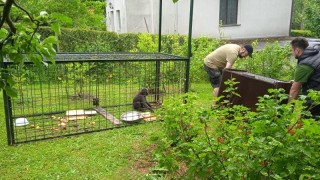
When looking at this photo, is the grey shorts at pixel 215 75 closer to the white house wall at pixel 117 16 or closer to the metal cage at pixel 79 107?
the metal cage at pixel 79 107

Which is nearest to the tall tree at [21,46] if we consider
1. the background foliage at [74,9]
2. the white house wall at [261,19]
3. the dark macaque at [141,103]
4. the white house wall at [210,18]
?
the dark macaque at [141,103]

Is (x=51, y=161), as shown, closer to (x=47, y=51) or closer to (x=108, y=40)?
(x=47, y=51)

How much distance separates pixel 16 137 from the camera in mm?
4598

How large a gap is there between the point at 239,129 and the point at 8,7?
1725 mm

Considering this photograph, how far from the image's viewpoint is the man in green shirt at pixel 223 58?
5711mm

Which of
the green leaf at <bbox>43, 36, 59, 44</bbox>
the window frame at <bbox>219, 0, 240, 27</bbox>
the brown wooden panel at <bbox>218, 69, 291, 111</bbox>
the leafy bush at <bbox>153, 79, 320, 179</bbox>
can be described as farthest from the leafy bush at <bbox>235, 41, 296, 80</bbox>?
the window frame at <bbox>219, 0, 240, 27</bbox>

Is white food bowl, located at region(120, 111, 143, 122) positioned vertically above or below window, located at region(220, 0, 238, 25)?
below

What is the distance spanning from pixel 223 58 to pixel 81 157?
138 inches

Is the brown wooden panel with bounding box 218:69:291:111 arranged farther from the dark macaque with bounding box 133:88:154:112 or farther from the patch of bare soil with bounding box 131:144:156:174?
the dark macaque with bounding box 133:88:154:112

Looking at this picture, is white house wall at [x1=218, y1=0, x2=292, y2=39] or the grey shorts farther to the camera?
white house wall at [x1=218, y1=0, x2=292, y2=39]

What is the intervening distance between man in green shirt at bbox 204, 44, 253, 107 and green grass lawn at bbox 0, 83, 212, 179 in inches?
84.9

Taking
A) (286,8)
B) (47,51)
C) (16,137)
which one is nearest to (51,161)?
(16,137)

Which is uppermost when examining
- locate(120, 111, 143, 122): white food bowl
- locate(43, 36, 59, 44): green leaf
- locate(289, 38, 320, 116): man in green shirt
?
locate(43, 36, 59, 44): green leaf

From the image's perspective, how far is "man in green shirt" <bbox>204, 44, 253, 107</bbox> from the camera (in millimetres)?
5711
